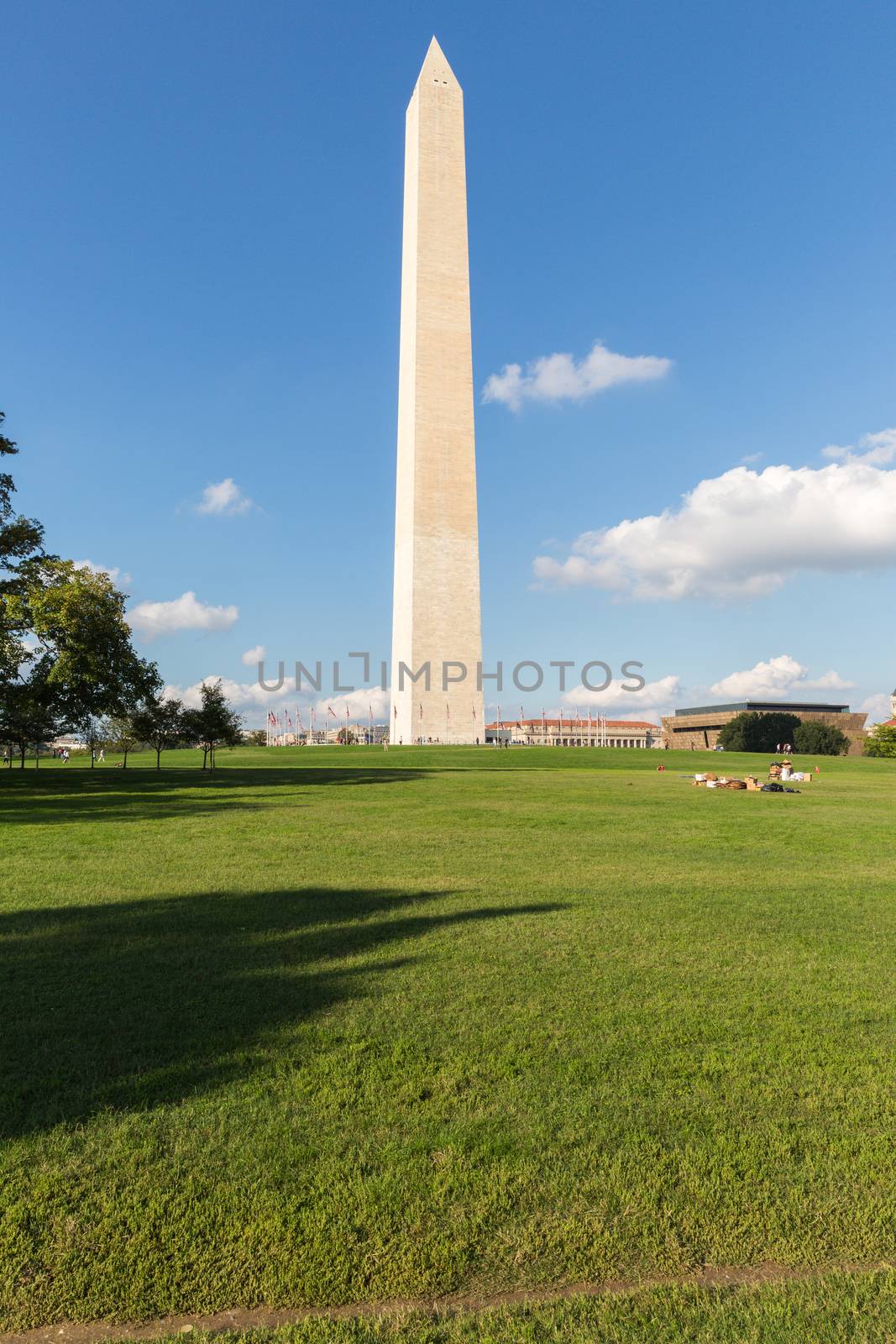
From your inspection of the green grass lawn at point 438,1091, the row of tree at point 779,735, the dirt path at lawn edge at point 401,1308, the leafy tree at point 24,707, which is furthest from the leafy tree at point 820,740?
the dirt path at lawn edge at point 401,1308

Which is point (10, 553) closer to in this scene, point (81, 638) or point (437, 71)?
point (81, 638)

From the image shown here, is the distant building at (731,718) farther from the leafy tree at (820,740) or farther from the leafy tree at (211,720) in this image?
the leafy tree at (211,720)

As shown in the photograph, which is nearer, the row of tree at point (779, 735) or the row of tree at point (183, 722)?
the row of tree at point (183, 722)

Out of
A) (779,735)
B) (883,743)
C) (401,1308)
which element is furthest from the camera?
(779,735)

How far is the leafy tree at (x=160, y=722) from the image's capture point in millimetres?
54781

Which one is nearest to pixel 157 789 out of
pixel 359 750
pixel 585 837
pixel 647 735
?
pixel 585 837

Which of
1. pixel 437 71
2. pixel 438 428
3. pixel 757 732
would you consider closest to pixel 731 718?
pixel 757 732

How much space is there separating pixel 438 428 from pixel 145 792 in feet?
150

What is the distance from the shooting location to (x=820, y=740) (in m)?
83.6

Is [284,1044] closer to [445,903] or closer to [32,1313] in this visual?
[32,1313]

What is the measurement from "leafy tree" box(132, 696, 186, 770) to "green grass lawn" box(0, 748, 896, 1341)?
4542 centimetres

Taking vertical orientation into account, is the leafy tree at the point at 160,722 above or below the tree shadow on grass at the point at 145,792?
above

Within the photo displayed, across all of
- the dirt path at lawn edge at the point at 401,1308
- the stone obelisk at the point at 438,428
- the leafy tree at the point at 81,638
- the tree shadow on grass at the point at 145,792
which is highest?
the stone obelisk at the point at 438,428

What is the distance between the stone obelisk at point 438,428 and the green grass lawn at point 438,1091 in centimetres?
5596
